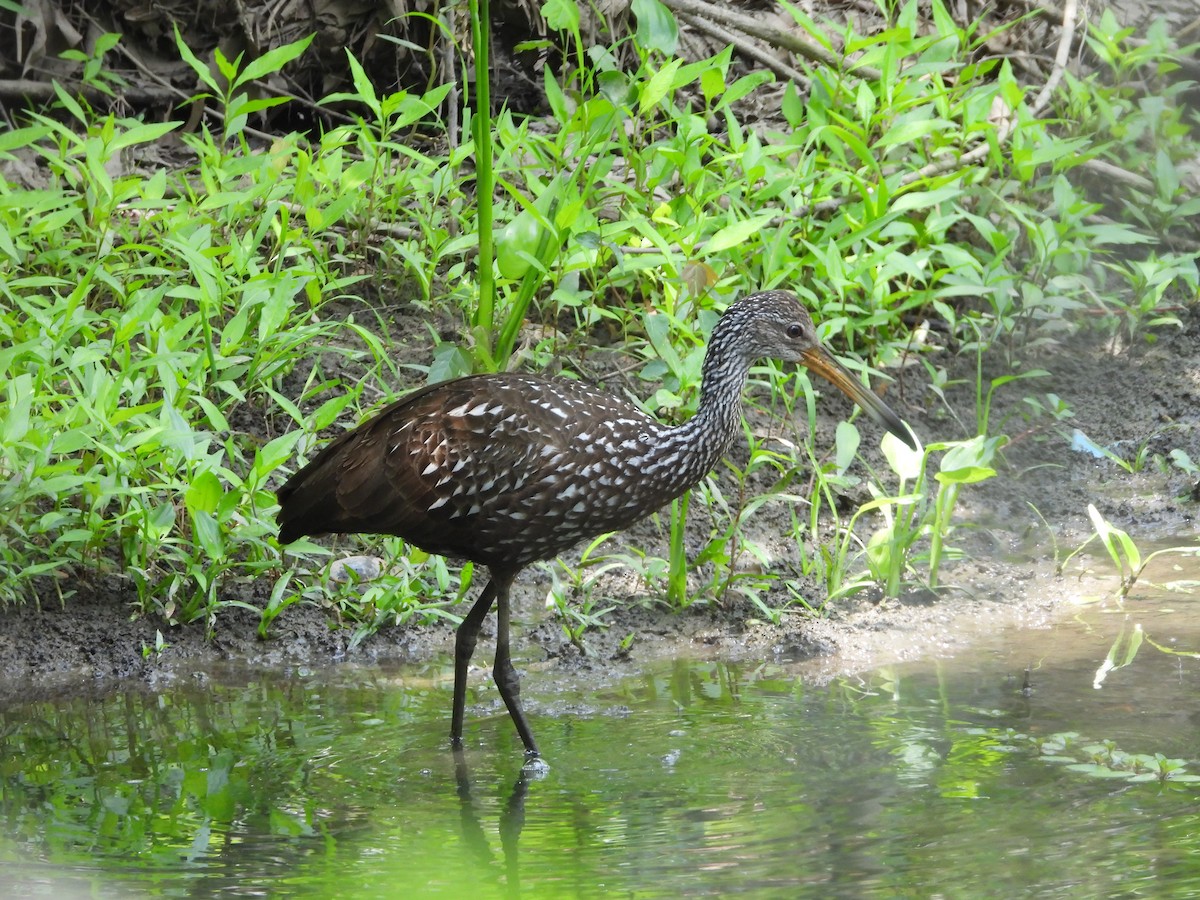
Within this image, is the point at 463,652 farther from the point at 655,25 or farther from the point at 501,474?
the point at 655,25

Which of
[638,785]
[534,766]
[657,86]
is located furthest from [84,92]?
[638,785]

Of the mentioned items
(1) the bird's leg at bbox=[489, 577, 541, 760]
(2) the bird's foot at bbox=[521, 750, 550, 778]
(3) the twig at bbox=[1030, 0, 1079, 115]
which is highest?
A: (3) the twig at bbox=[1030, 0, 1079, 115]

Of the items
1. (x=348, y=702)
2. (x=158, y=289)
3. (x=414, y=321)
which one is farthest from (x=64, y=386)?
(x=348, y=702)

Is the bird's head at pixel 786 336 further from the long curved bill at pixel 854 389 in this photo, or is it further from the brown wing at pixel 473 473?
the brown wing at pixel 473 473

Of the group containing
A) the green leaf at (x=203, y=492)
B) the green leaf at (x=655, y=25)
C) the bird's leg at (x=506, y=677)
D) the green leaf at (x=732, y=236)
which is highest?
the green leaf at (x=655, y=25)

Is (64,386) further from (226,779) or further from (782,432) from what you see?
(782,432)

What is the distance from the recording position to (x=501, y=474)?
4.86 metres

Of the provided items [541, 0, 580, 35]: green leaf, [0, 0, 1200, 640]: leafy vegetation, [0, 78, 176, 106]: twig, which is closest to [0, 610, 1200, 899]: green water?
[0, 0, 1200, 640]: leafy vegetation

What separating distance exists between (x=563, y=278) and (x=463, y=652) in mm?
1922

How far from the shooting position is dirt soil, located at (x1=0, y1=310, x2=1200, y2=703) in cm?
554

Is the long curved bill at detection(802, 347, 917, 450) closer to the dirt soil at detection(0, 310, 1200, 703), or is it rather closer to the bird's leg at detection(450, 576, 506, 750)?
the dirt soil at detection(0, 310, 1200, 703)

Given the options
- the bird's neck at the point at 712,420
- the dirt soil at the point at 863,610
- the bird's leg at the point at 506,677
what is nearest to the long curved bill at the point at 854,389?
the bird's neck at the point at 712,420

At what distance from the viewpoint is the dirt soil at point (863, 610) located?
18.2ft

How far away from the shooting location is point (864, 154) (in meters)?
7.08
